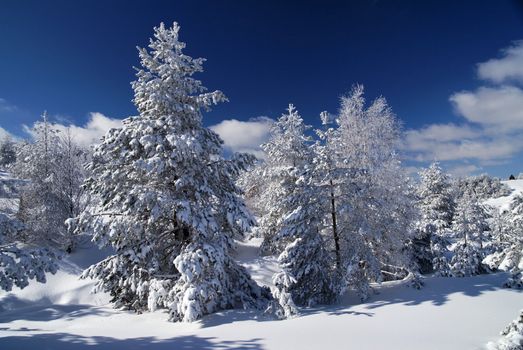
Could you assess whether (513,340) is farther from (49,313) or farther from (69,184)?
(69,184)

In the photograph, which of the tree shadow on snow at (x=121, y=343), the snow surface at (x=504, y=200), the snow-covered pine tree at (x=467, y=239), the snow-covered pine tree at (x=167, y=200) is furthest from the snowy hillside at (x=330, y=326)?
the snow surface at (x=504, y=200)

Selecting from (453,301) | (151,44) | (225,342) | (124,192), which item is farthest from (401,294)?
(151,44)

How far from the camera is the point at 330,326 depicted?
730cm

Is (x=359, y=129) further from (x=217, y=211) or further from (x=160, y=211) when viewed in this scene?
(x=160, y=211)

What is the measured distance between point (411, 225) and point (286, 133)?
346 inches

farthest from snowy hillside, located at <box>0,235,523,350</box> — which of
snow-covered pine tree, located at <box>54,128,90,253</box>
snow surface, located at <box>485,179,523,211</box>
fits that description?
snow-covered pine tree, located at <box>54,128,90,253</box>

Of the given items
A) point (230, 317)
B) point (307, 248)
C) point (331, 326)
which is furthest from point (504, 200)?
point (230, 317)

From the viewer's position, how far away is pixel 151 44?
1032 cm

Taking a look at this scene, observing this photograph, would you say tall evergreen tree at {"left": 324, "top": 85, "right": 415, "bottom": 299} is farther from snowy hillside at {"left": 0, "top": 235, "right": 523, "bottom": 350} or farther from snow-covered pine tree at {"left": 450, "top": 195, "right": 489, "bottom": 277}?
snow-covered pine tree at {"left": 450, "top": 195, "right": 489, "bottom": 277}

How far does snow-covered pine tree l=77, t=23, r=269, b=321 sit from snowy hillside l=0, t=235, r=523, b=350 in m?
1.08

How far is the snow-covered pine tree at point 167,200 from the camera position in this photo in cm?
927

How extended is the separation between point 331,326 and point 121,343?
16.2 ft

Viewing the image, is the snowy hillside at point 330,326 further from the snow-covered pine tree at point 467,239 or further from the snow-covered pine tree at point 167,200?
the snow-covered pine tree at point 467,239

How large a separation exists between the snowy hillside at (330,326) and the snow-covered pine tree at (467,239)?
2.34 meters
